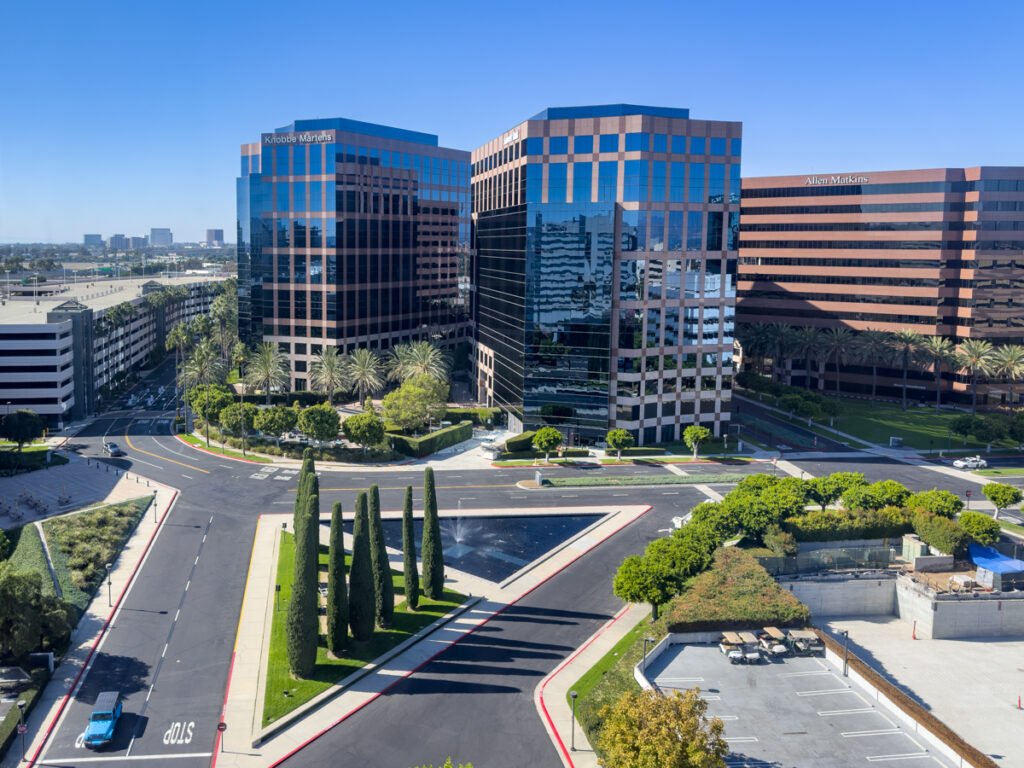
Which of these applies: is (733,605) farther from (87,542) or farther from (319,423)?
(319,423)

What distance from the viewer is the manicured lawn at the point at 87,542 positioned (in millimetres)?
70375

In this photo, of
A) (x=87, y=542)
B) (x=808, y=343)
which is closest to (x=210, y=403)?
(x=87, y=542)

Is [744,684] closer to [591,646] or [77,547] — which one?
[591,646]

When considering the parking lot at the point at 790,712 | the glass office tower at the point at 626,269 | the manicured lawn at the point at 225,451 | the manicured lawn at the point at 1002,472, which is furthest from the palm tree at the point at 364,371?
the manicured lawn at the point at 1002,472

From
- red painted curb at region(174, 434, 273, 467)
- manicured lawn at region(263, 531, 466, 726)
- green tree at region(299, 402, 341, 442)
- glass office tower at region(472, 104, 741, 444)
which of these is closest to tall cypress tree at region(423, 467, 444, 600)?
manicured lawn at region(263, 531, 466, 726)

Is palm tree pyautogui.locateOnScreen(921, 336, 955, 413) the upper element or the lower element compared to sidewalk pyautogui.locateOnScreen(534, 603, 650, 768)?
upper

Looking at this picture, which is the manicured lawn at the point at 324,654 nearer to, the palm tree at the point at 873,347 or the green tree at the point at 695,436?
the green tree at the point at 695,436

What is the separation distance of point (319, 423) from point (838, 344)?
100 m

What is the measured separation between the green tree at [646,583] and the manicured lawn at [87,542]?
4215 centimetres

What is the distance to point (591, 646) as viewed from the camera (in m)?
63.0

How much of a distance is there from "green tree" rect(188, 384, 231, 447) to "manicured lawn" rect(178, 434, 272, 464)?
142 cm

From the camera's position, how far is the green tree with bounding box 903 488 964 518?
83125mm

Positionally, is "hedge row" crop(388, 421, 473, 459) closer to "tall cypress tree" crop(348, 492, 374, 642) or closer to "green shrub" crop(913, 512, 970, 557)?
"tall cypress tree" crop(348, 492, 374, 642)

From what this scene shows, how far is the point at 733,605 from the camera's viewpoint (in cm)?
6538
